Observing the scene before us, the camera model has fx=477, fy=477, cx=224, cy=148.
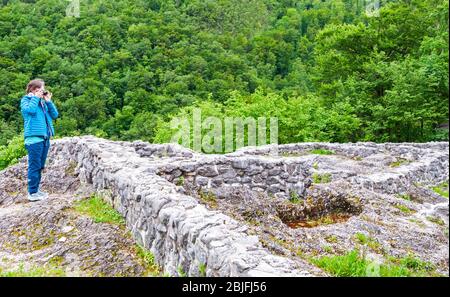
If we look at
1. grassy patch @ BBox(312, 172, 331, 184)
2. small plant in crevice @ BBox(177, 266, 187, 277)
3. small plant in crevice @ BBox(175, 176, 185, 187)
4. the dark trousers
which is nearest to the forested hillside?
grassy patch @ BBox(312, 172, 331, 184)

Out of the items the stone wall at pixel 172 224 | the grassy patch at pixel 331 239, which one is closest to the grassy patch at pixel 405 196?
the grassy patch at pixel 331 239

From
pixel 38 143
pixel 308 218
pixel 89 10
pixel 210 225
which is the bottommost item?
pixel 308 218

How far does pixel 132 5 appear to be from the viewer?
74.9 m

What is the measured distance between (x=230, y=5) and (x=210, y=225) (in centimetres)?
A: 9038

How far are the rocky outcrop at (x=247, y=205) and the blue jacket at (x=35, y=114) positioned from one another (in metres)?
1.23

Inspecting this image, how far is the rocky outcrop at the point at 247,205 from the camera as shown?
495 cm

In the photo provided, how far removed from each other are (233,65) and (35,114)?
59344mm

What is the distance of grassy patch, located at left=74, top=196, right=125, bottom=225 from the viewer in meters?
7.70

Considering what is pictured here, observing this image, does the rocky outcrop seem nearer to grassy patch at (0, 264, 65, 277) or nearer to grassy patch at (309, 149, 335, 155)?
grassy patch at (0, 264, 65, 277)

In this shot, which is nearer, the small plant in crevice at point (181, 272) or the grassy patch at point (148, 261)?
the small plant in crevice at point (181, 272)

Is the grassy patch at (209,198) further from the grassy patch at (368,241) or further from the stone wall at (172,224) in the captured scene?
the grassy patch at (368,241)

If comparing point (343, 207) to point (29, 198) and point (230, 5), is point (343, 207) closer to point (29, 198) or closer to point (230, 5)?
point (29, 198)

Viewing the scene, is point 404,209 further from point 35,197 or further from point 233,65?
point 233,65
